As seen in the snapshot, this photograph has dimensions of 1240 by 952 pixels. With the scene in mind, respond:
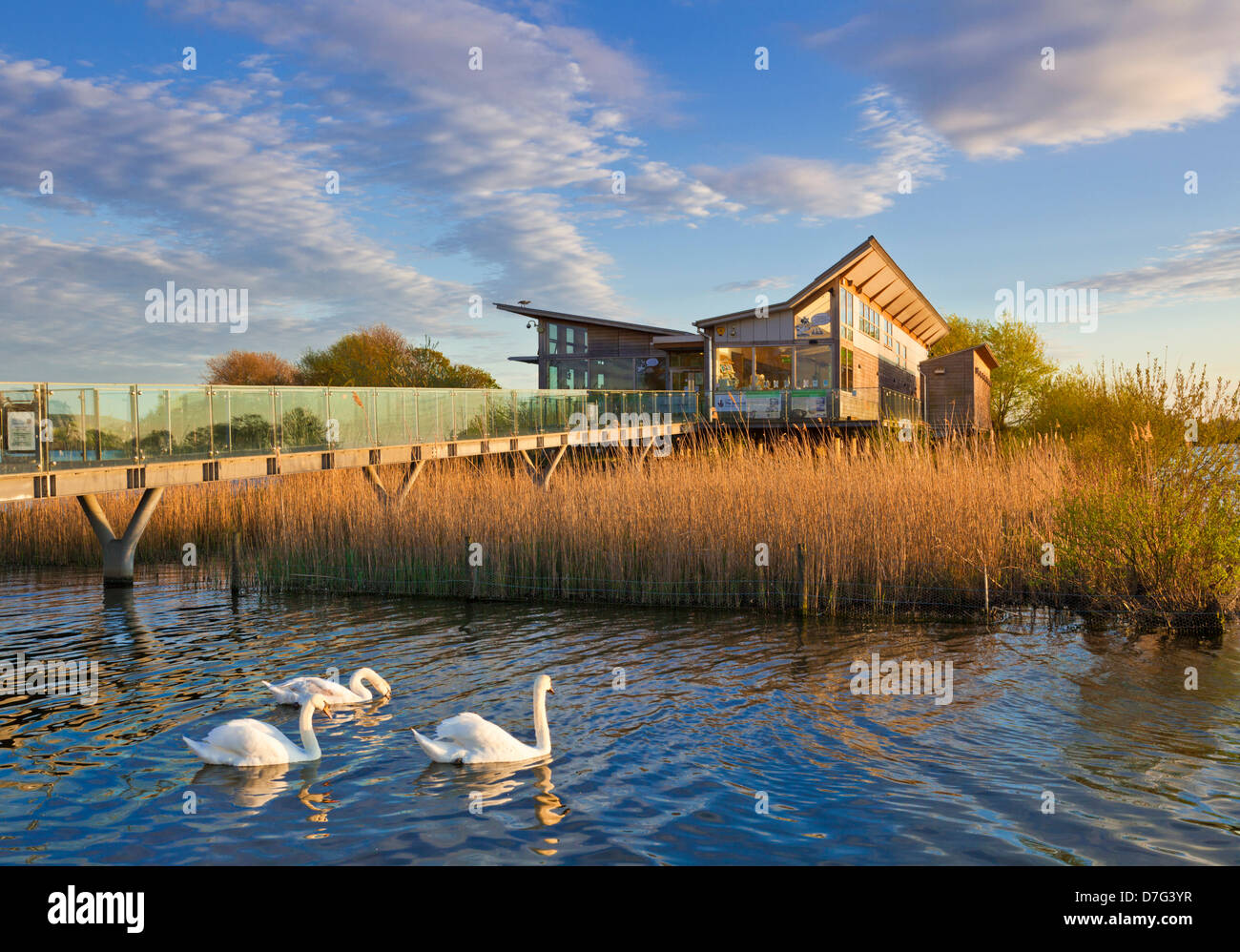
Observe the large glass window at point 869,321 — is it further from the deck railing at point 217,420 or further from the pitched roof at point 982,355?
the deck railing at point 217,420

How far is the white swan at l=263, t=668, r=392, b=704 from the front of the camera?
8820mm

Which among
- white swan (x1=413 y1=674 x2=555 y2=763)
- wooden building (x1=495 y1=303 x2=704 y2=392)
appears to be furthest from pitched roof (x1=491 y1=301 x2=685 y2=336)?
white swan (x1=413 y1=674 x2=555 y2=763)

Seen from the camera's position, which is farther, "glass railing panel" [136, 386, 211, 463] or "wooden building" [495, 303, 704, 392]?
"wooden building" [495, 303, 704, 392]

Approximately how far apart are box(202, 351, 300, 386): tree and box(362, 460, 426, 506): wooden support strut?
44970 millimetres

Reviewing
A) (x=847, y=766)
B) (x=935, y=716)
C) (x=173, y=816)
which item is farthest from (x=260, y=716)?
(x=935, y=716)

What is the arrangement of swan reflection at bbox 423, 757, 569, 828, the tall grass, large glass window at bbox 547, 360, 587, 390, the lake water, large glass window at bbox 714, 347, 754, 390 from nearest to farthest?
the lake water
swan reflection at bbox 423, 757, 569, 828
the tall grass
large glass window at bbox 714, 347, 754, 390
large glass window at bbox 547, 360, 587, 390

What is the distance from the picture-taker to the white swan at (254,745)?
723cm

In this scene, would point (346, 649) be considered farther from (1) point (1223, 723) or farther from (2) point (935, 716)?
(1) point (1223, 723)

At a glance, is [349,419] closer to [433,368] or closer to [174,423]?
[174,423]

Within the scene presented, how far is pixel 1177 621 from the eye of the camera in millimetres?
11922

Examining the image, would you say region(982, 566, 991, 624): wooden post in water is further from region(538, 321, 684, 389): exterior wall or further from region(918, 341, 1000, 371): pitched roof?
region(918, 341, 1000, 371): pitched roof

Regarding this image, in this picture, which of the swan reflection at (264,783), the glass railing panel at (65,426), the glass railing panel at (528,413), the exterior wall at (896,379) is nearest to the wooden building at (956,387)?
the exterior wall at (896,379)

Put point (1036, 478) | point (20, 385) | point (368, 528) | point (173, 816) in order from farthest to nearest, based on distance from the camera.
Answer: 1. point (368, 528)
2. point (1036, 478)
3. point (20, 385)
4. point (173, 816)

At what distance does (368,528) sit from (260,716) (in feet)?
29.1
